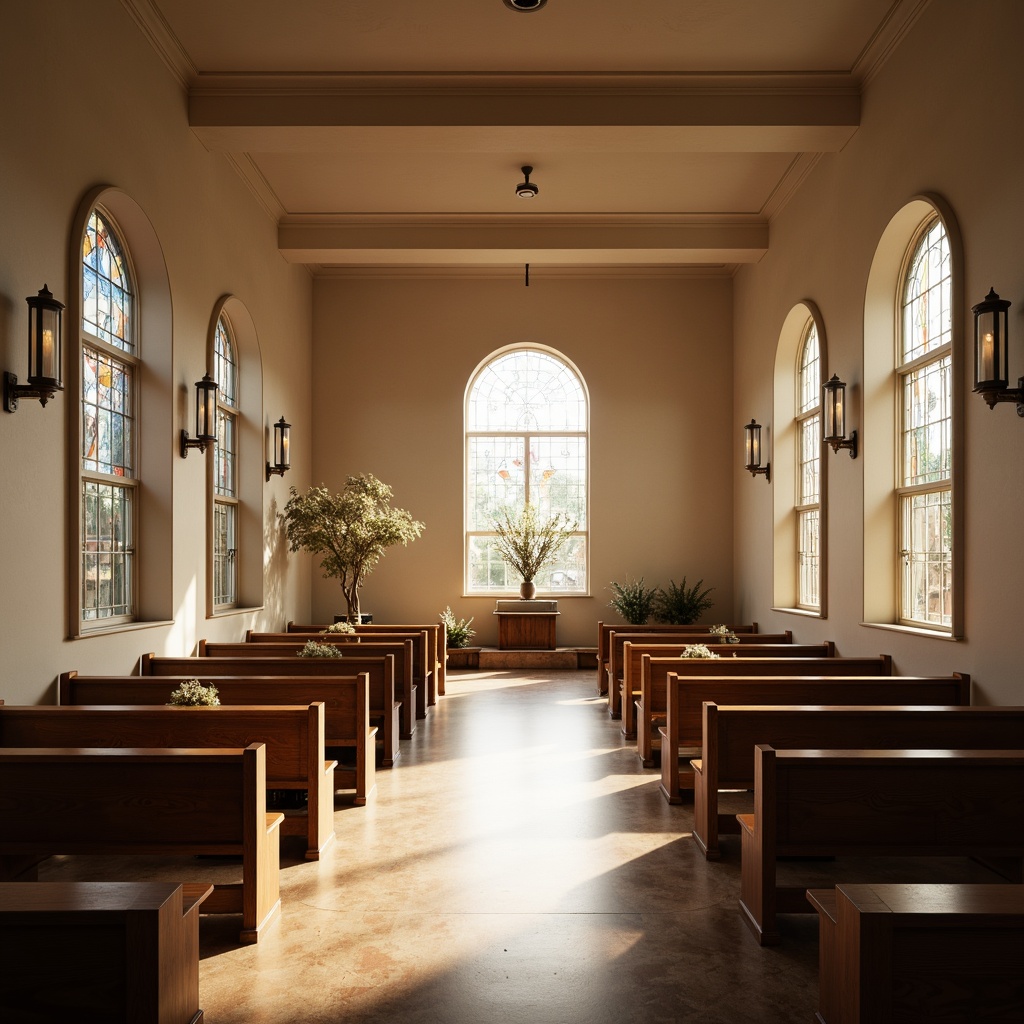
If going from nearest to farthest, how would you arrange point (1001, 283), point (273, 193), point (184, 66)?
point (1001, 283), point (184, 66), point (273, 193)

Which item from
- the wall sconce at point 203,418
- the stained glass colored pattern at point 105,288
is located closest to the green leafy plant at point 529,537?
the wall sconce at point 203,418

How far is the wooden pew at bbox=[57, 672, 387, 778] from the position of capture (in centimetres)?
437

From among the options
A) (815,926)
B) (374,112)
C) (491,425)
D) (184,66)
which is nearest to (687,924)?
(815,926)

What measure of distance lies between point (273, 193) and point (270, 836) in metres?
6.28

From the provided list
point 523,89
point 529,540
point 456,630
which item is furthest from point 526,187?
point 456,630

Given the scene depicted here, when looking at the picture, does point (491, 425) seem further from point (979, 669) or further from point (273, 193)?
point (979, 669)

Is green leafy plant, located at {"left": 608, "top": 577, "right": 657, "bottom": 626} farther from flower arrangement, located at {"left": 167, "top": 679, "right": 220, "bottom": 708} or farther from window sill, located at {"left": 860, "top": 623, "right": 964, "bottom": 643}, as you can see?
flower arrangement, located at {"left": 167, "top": 679, "right": 220, "bottom": 708}

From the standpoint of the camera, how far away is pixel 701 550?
10.3m

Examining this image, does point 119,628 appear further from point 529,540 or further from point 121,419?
point 529,540

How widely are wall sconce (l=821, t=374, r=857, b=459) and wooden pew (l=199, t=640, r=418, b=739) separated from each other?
3.13 metres

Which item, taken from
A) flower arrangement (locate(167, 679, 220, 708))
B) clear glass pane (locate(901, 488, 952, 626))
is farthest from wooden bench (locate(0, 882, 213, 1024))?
clear glass pane (locate(901, 488, 952, 626))

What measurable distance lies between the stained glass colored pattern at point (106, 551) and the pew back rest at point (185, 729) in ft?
4.76

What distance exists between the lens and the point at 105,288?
534cm

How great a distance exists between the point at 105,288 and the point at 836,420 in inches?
180
